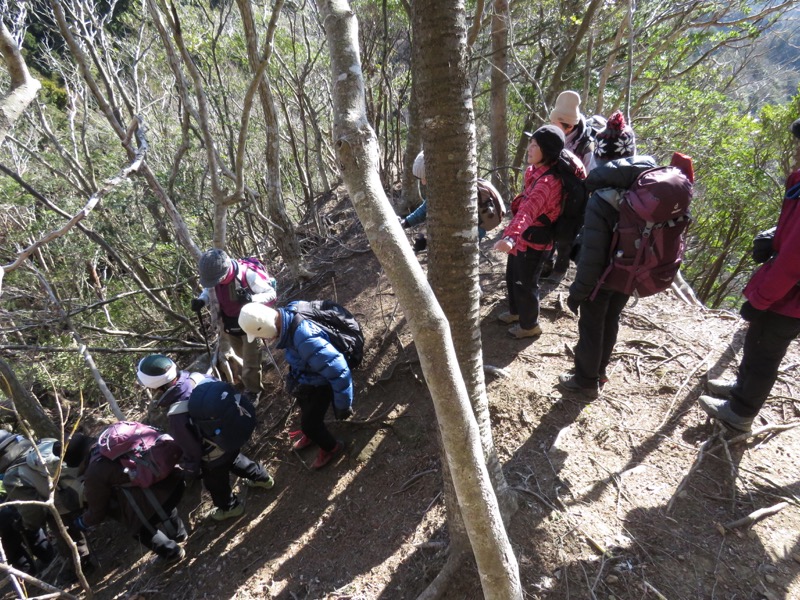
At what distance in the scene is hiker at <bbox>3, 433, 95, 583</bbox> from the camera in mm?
3451

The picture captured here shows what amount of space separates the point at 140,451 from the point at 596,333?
3557 mm

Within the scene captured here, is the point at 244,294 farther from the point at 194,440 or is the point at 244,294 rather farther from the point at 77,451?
the point at 77,451

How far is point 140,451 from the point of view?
319 cm

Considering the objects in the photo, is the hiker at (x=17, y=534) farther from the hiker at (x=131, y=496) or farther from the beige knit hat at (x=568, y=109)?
the beige knit hat at (x=568, y=109)

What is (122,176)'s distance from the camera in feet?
8.50

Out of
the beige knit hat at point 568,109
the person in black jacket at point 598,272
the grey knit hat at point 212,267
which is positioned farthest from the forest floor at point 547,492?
the beige knit hat at point 568,109

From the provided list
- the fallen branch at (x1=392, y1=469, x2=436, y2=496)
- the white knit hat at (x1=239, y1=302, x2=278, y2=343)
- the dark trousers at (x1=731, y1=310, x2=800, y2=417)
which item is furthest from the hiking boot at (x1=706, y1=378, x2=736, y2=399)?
the white knit hat at (x1=239, y1=302, x2=278, y2=343)

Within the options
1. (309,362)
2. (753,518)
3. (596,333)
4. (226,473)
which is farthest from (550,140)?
(226,473)

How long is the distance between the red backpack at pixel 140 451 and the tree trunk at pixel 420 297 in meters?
2.77

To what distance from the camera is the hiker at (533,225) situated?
3.06 m

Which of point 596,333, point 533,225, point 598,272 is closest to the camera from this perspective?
point 598,272

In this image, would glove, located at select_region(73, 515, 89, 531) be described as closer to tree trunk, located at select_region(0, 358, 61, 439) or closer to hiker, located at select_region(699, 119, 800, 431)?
tree trunk, located at select_region(0, 358, 61, 439)

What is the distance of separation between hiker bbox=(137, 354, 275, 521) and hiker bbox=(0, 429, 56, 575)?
1663mm

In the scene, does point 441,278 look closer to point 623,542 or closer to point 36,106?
point 623,542
